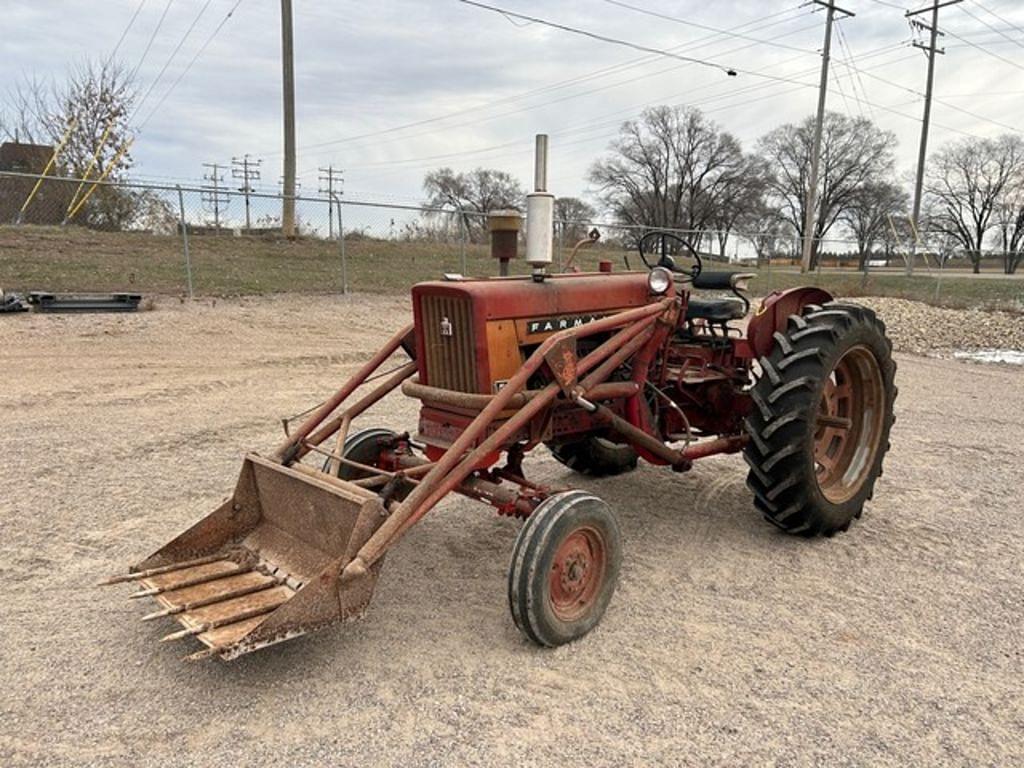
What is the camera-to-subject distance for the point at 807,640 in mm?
3230

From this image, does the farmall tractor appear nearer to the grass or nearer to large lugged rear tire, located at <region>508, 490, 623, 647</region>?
large lugged rear tire, located at <region>508, 490, 623, 647</region>

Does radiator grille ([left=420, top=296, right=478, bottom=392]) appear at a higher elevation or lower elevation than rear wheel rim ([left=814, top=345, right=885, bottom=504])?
higher

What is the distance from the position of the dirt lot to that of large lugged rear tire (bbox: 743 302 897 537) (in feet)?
0.77

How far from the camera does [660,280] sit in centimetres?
400

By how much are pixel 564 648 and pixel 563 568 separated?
0.31 metres

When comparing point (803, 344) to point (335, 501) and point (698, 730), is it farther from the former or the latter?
point (335, 501)

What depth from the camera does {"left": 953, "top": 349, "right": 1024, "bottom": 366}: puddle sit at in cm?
1140

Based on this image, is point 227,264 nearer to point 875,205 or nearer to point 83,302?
point 83,302

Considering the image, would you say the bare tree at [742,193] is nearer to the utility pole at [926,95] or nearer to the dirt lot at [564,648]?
the utility pole at [926,95]

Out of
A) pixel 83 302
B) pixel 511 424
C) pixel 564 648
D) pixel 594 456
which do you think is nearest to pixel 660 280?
pixel 511 424

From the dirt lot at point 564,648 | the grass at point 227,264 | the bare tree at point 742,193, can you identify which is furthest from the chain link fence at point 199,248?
the bare tree at point 742,193

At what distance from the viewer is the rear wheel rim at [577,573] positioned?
10.3ft

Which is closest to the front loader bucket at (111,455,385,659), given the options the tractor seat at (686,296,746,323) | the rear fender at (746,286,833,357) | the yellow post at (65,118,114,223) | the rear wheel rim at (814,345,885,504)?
the tractor seat at (686,296,746,323)

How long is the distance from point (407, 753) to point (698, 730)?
3.17ft
